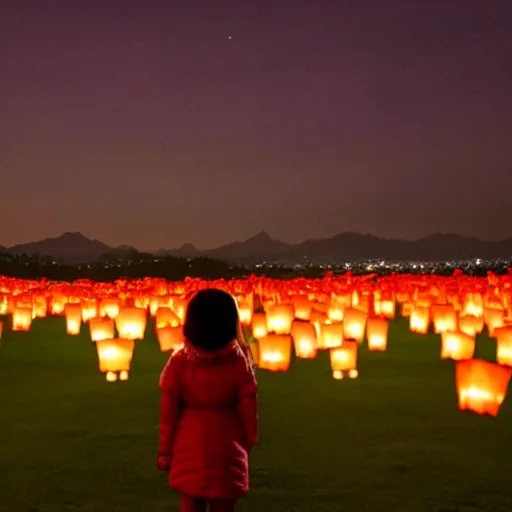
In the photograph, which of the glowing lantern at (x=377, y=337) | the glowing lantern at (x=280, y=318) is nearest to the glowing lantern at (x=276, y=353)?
the glowing lantern at (x=377, y=337)

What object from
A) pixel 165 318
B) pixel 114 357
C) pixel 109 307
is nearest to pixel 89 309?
pixel 109 307

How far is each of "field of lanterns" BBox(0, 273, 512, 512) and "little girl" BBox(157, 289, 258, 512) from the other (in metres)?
0.69

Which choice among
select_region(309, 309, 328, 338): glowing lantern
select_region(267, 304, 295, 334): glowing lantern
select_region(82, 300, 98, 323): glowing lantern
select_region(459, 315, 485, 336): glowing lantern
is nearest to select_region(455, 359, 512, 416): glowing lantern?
select_region(309, 309, 328, 338): glowing lantern

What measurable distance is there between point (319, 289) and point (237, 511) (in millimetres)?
17864

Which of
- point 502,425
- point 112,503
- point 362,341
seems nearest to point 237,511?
point 112,503

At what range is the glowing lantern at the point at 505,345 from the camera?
12.1m

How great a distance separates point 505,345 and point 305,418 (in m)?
4.72

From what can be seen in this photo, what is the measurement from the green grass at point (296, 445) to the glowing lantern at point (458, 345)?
71 cm

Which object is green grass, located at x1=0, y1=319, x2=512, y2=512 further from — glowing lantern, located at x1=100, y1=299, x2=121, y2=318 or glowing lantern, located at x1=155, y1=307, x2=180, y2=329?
glowing lantern, located at x1=100, y1=299, x2=121, y2=318

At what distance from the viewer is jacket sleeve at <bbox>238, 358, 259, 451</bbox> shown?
414cm

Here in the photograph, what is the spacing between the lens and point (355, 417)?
8.90m

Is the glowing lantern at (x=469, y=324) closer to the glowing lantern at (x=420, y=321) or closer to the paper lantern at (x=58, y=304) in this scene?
the glowing lantern at (x=420, y=321)

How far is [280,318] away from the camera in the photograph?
652 inches

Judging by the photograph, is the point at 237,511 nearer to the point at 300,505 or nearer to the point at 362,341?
the point at 300,505
